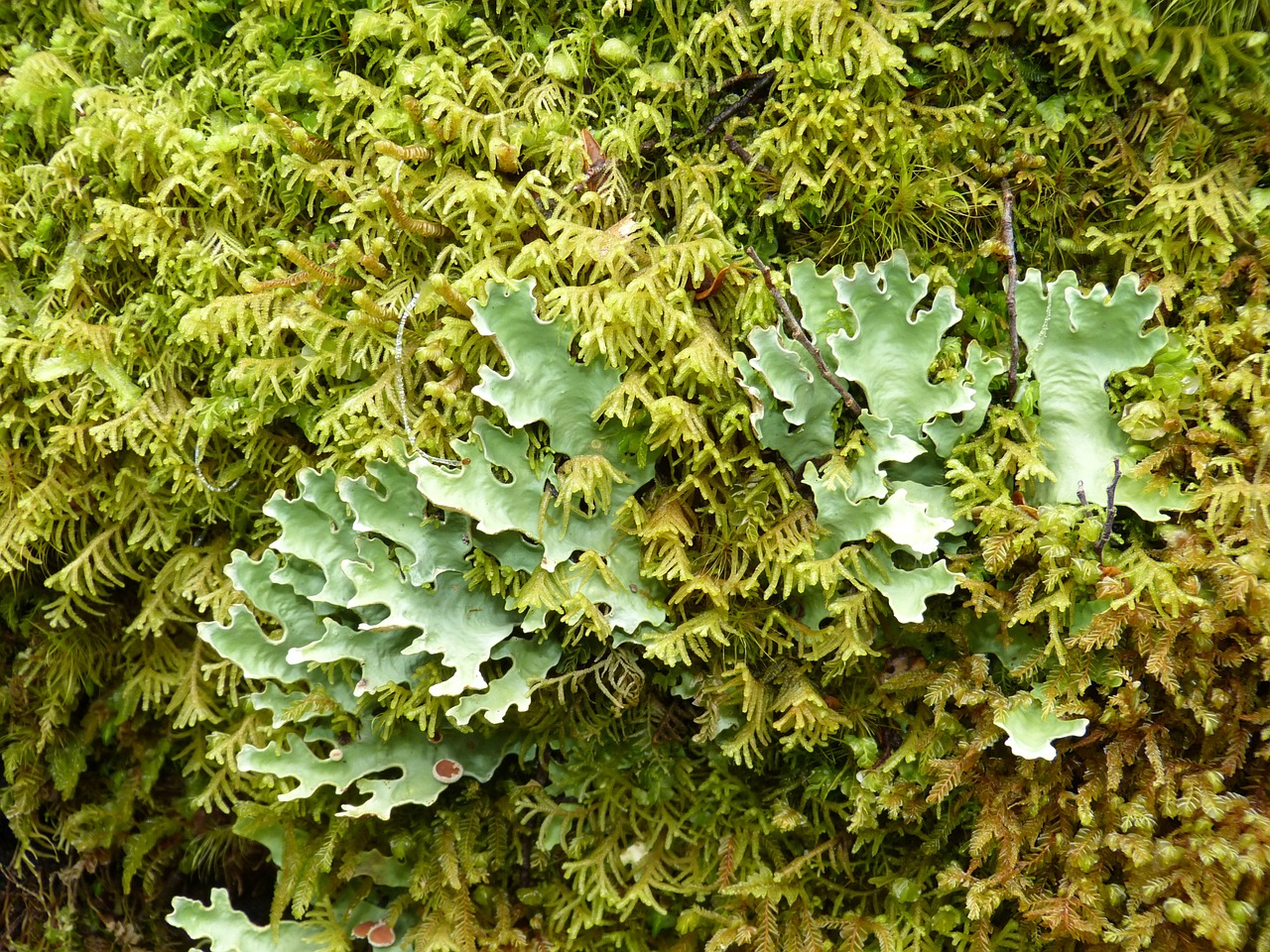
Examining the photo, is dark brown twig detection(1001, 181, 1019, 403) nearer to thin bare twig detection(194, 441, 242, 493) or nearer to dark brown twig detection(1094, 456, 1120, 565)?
dark brown twig detection(1094, 456, 1120, 565)

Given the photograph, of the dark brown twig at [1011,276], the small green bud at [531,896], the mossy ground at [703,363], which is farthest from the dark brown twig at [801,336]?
the small green bud at [531,896]

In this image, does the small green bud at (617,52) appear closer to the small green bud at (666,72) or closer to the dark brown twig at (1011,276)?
the small green bud at (666,72)

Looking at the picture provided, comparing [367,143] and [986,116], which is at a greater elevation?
[986,116]

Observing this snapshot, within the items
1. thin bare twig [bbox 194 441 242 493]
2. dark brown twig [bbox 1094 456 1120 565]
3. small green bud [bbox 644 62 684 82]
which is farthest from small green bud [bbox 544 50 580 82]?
dark brown twig [bbox 1094 456 1120 565]

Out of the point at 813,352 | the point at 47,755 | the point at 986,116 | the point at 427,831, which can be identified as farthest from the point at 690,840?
the point at 47,755

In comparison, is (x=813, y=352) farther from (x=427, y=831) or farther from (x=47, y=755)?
(x=47, y=755)

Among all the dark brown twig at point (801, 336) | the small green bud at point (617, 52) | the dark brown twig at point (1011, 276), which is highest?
the small green bud at point (617, 52)
